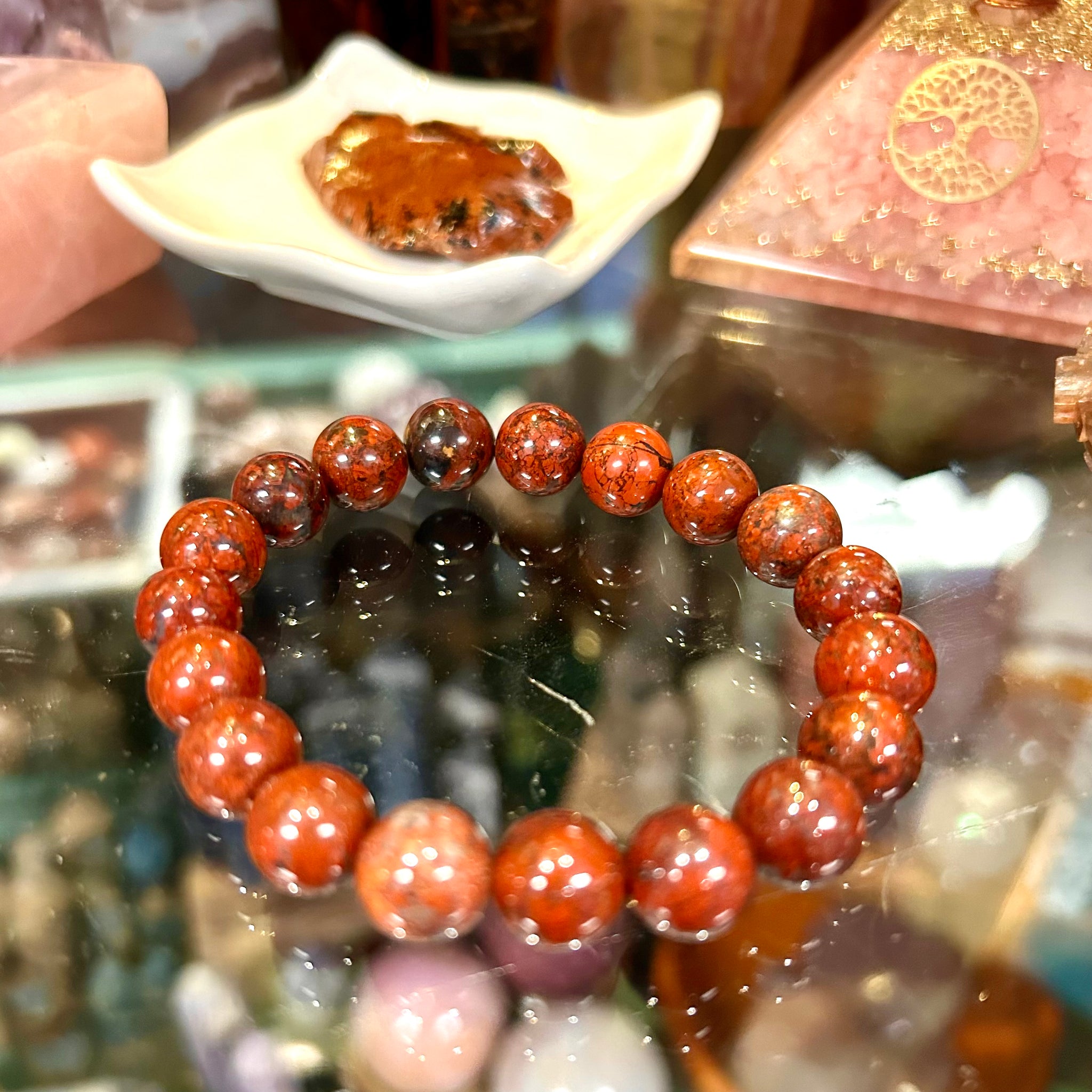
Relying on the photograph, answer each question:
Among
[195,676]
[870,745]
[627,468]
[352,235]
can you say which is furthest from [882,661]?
[352,235]

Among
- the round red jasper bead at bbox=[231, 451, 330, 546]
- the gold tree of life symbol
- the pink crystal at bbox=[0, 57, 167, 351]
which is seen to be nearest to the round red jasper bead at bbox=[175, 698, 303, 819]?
the round red jasper bead at bbox=[231, 451, 330, 546]

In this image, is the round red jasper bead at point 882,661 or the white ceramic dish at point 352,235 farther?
the white ceramic dish at point 352,235

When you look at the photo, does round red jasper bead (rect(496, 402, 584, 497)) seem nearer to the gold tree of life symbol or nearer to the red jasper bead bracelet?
the red jasper bead bracelet

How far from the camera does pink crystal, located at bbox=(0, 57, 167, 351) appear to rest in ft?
1.83

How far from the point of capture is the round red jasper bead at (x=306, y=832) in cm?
34

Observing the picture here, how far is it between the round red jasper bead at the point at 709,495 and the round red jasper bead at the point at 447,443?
91 millimetres

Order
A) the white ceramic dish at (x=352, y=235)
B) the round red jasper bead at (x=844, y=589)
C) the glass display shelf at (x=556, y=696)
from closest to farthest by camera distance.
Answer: the glass display shelf at (x=556, y=696) → the round red jasper bead at (x=844, y=589) → the white ceramic dish at (x=352, y=235)

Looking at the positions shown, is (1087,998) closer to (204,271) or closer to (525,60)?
(204,271)

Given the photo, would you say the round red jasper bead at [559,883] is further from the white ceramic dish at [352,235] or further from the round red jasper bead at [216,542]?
the white ceramic dish at [352,235]

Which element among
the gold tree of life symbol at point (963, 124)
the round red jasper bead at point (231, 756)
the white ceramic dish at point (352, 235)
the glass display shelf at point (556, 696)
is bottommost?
the glass display shelf at point (556, 696)

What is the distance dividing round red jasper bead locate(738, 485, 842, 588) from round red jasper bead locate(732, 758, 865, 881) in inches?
4.9

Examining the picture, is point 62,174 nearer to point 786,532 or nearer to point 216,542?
point 216,542

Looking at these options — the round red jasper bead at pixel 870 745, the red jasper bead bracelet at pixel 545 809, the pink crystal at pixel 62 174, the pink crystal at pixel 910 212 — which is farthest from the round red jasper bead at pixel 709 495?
the pink crystal at pixel 62 174

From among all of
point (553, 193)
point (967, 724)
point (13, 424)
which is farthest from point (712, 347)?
point (13, 424)
